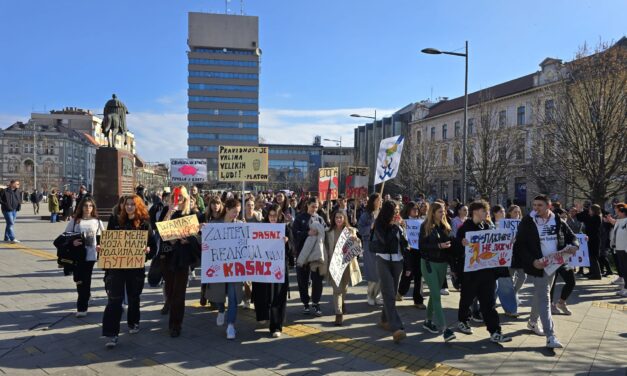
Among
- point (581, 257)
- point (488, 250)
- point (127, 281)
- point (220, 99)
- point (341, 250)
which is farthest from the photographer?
point (220, 99)

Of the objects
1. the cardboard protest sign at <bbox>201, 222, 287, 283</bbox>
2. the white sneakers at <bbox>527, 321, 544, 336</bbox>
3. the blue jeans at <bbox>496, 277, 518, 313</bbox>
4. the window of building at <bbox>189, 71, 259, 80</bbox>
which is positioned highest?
the window of building at <bbox>189, 71, 259, 80</bbox>

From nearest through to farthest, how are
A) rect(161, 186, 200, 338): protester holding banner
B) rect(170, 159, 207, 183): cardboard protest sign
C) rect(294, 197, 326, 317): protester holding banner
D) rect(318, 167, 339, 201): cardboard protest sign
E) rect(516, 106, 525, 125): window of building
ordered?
rect(161, 186, 200, 338): protester holding banner, rect(294, 197, 326, 317): protester holding banner, rect(318, 167, 339, 201): cardboard protest sign, rect(170, 159, 207, 183): cardboard protest sign, rect(516, 106, 525, 125): window of building

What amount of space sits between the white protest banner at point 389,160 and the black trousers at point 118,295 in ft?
20.3

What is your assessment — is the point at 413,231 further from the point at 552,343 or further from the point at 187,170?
the point at 187,170

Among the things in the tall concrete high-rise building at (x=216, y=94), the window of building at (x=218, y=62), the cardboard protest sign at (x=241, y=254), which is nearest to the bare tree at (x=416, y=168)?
the cardboard protest sign at (x=241, y=254)

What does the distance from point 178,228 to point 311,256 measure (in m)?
2.13

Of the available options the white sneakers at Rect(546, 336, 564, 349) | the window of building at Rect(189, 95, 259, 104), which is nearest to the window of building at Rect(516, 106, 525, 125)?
the white sneakers at Rect(546, 336, 564, 349)

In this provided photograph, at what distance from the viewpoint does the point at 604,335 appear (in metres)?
6.18

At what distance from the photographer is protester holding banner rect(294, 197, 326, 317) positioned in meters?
6.75

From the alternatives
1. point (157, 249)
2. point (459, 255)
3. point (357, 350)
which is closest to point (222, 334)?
point (157, 249)

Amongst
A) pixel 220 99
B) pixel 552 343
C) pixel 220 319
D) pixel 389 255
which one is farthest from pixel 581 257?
pixel 220 99

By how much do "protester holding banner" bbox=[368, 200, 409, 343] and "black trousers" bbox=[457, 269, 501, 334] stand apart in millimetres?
969

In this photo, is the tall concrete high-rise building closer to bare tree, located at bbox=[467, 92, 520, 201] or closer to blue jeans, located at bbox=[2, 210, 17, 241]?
bare tree, located at bbox=[467, 92, 520, 201]

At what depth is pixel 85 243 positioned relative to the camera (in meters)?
6.30
